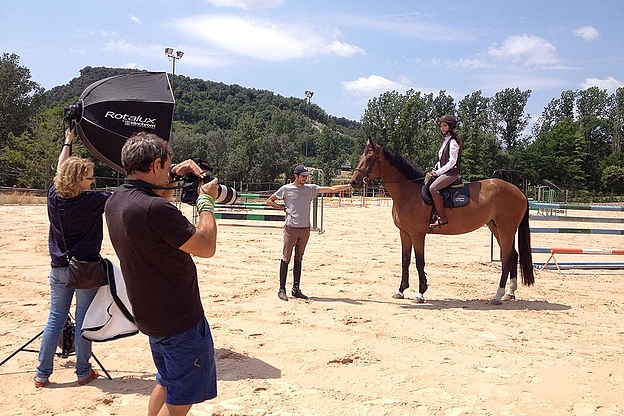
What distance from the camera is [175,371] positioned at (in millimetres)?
2473

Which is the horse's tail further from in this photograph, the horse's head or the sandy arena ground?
the horse's head

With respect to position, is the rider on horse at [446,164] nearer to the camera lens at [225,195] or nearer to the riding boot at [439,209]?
the riding boot at [439,209]

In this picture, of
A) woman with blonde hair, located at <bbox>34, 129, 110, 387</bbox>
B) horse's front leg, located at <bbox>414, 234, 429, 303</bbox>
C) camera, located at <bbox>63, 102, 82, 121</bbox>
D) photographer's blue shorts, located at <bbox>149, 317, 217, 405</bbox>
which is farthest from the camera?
horse's front leg, located at <bbox>414, 234, 429, 303</bbox>

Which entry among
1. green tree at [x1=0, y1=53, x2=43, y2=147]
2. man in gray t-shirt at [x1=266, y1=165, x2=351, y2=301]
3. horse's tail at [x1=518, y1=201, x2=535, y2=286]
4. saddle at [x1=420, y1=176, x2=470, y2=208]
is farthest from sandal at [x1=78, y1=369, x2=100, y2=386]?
green tree at [x1=0, y1=53, x2=43, y2=147]

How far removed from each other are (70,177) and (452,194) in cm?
554

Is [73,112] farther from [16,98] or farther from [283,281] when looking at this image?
[16,98]

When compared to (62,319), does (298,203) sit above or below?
above

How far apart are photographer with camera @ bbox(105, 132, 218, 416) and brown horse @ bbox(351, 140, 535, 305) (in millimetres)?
5174

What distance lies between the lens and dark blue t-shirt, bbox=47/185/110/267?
393 centimetres

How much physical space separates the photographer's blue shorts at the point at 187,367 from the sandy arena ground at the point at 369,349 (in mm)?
1194

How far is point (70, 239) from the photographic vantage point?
3.99 metres

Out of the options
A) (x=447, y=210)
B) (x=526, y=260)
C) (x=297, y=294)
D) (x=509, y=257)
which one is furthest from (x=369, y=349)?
(x=526, y=260)

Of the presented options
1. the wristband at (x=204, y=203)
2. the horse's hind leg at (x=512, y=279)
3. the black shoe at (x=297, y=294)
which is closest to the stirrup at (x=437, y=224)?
the horse's hind leg at (x=512, y=279)

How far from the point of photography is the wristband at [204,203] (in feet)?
8.54
